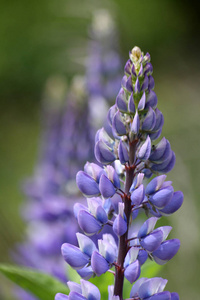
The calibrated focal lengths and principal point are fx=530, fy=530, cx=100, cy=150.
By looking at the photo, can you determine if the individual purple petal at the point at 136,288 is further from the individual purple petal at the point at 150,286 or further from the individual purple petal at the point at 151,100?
the individual purple petal at the point at 151,100

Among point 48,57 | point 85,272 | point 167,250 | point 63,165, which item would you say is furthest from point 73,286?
point 48,57

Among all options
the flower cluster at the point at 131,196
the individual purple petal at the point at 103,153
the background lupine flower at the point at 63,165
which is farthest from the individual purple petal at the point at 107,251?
the background lupine flower at the point at 63,165

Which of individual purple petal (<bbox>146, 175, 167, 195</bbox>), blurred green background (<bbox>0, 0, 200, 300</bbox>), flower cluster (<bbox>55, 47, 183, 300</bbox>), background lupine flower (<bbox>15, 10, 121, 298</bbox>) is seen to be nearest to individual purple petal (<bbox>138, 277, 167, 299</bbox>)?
flower cluster (<bbox>55, 47, 183, 300</bbox>)

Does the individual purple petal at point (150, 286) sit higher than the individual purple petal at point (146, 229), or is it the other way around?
the individual purple petal at point (146, 229)

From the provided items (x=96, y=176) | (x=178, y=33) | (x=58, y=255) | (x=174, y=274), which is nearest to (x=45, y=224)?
(x=58, y=255)

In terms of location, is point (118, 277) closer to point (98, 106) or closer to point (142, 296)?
point (142, 296)

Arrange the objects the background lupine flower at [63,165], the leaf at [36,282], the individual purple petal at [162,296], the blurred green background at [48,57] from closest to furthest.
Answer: the individual purple petal at [162,296]
the leaf at [36,282]
the background lupine flower at [63,165]
the blurred green background at [48,57]
